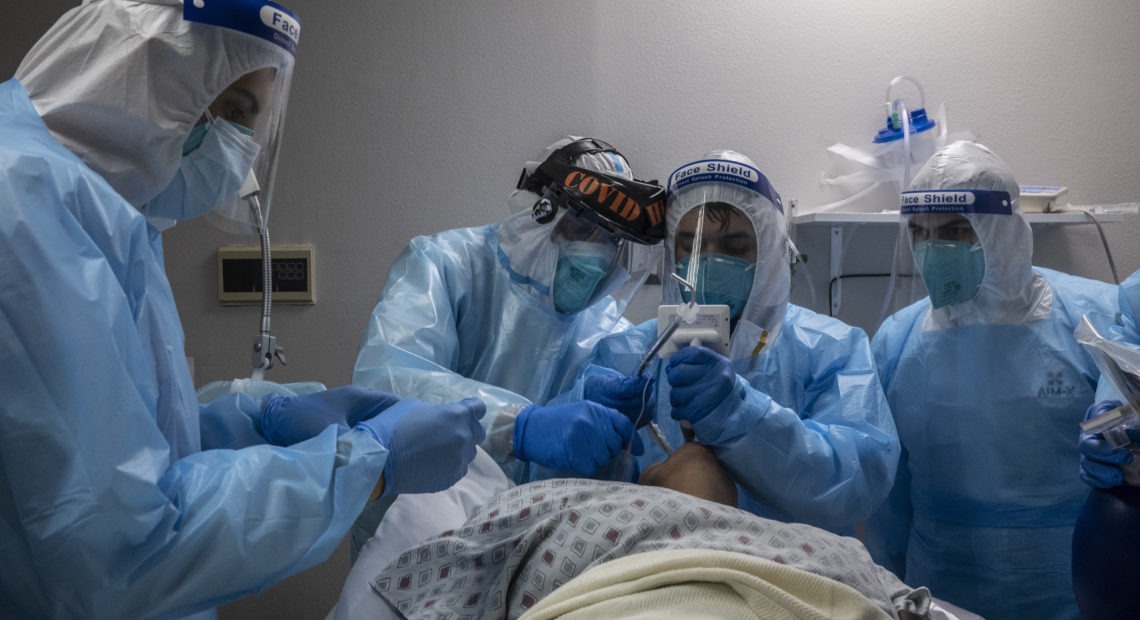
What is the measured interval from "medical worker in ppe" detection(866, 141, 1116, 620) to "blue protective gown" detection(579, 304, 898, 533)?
225 mm

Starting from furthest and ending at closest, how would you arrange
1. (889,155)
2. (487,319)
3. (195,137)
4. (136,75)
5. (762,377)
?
(889,155) → (487,319) → (762,377) → (195,137) → (136,75)

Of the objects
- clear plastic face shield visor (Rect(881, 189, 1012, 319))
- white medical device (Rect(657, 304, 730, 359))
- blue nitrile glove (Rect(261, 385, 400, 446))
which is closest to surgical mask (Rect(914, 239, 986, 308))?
clear plastic face shield visor (Rect(881, 189, 1012, 319))

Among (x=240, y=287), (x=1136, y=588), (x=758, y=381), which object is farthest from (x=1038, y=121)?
(x=240, y=287)

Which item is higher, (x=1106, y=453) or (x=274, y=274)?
(x=274, y=274)

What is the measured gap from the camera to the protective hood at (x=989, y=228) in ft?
5.67

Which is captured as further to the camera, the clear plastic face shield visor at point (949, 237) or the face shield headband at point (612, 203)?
the clear plastic face shield visor at point (949, 237)

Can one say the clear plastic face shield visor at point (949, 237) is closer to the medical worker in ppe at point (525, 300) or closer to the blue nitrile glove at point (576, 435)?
the medical worker in ppe at point (525, 300)

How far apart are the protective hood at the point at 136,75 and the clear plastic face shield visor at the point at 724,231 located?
0.79m

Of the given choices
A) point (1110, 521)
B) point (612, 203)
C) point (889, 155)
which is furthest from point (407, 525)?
point (889, 155)

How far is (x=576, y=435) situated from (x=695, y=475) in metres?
0.21

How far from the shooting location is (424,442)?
1201 mm

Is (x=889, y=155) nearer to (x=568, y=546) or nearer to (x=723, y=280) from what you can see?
(x=723, y=280)

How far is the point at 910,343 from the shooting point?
185cm

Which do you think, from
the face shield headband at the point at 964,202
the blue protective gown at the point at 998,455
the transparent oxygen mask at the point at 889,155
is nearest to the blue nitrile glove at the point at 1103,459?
the blue protective gown at the point at 998,455
